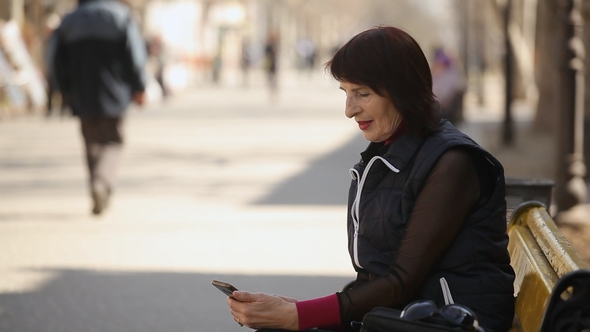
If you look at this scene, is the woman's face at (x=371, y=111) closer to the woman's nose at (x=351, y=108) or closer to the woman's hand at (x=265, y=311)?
the woman's nose at (x=351, y=108)

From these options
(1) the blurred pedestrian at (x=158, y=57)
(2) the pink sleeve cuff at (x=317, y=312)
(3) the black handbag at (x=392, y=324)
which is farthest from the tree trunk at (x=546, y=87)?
(3) the black handbag at (x=392, y=324)

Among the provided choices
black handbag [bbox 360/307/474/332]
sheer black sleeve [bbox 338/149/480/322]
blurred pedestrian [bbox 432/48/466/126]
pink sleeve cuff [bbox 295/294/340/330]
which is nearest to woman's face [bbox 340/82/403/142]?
sheer black sleeve [bbox 338/149/480/322]

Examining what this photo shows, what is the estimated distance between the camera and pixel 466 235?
3311mm

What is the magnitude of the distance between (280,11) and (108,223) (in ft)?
265

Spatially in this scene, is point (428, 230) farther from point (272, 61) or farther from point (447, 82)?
point (272, 61)

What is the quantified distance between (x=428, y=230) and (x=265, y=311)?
52 centimetres

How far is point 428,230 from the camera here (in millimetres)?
3250

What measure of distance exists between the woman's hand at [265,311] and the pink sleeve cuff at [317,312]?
0.02m

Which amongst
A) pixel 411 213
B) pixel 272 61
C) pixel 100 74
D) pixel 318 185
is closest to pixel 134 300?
pixel 411 213

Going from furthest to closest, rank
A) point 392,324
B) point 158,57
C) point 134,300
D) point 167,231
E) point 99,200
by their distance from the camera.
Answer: point 158,57, point 99,200, point 167,231, point 134,300, point 392,324

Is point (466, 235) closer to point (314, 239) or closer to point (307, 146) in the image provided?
point (314, 239)

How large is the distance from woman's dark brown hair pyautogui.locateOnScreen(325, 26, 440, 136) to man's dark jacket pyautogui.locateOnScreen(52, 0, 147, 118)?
731cm

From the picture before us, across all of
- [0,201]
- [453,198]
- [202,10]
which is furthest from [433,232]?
[202,10]

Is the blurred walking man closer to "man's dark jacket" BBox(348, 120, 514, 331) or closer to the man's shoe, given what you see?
the man's shoe
